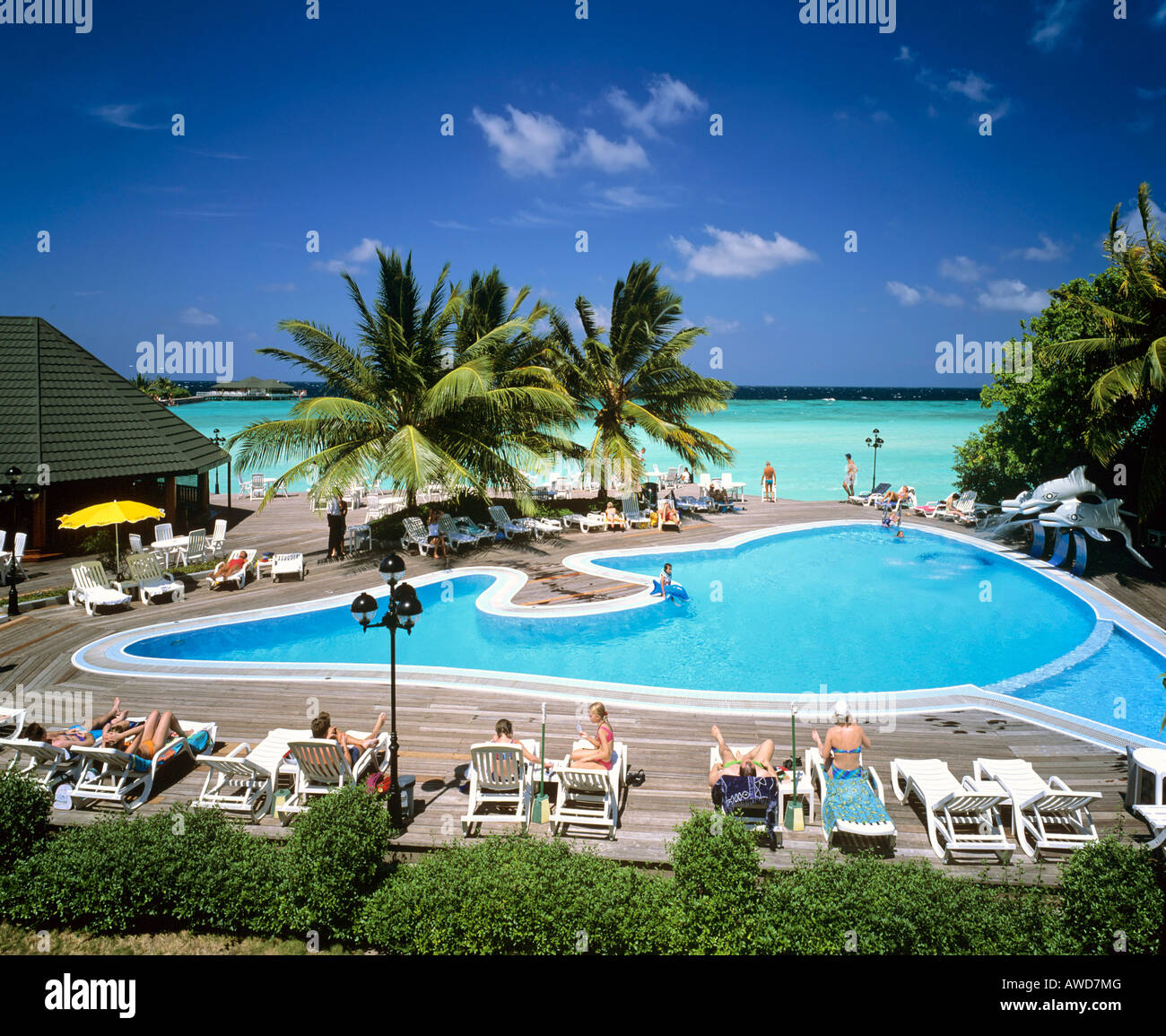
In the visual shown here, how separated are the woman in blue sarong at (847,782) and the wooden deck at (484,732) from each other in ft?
1.02

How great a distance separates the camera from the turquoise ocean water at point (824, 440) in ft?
131

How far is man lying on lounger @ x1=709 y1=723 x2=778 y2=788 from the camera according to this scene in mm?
6734

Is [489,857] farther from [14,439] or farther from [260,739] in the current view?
[14,439]

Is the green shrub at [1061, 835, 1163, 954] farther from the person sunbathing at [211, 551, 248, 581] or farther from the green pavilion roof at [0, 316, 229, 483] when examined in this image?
the green pavilion roof at [0, 316, 229, 483]

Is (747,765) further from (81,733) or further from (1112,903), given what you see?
(81,733)

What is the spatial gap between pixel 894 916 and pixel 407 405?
16.5 m

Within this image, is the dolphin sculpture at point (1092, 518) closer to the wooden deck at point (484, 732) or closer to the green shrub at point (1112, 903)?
the wooden deck at point (484, 732)

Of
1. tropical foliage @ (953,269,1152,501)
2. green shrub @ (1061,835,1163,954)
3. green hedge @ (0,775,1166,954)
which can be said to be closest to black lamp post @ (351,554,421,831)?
green hedge @ (0,775,1166,954)

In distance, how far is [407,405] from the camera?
19.0m

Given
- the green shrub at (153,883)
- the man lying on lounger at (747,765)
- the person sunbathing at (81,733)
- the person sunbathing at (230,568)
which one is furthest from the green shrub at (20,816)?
the person sunbathing at (230,568)

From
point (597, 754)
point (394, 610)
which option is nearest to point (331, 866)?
point (394, 610)

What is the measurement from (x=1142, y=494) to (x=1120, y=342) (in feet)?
10.8

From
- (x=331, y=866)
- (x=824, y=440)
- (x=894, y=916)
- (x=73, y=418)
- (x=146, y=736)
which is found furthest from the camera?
(x=824, y=440)

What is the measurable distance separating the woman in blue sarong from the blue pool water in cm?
442
